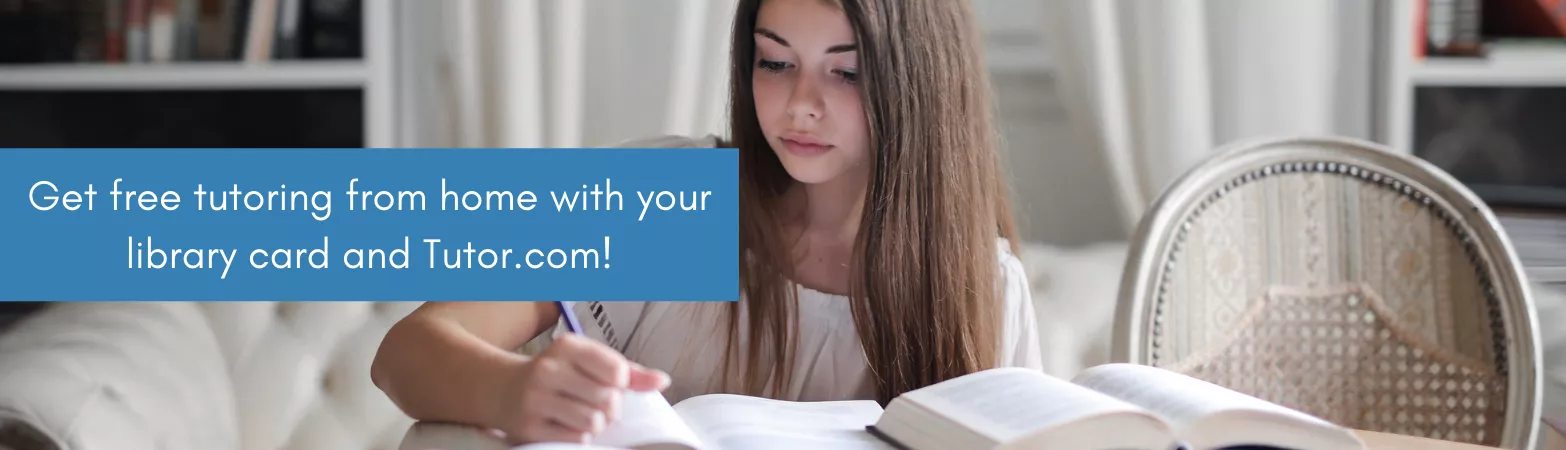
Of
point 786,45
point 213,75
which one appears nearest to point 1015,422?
point 786,45

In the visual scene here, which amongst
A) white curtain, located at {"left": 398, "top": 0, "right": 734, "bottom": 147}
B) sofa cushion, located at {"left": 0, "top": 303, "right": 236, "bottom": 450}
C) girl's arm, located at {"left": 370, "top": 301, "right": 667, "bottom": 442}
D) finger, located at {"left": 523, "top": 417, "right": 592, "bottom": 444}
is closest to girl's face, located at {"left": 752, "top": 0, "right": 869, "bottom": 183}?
girl's arm, located at {"left": 370, "top": 301, "right": 667, "bottom": 442}

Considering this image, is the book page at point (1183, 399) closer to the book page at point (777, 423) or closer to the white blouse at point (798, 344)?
the book page at point (777, 423)

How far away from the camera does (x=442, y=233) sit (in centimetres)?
105

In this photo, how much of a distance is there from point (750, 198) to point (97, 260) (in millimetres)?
594

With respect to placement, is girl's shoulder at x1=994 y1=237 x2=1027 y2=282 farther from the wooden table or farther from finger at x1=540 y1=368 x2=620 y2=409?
finger at x1=540 y1=368 x2=620 y2=409

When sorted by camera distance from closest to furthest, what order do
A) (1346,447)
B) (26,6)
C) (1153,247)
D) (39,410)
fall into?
1. (1346,447)
2. (39,410)
3. (1153,247)
4. (26,6)

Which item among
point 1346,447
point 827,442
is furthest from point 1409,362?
point 827,442

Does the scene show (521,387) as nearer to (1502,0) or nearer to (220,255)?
(220,255)

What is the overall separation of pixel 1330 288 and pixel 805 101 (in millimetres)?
647

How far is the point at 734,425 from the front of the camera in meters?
0.67

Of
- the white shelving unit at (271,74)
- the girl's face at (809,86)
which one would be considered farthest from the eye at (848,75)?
the white shelving unit at (271,74)

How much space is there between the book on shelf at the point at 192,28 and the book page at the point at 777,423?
4.06ft

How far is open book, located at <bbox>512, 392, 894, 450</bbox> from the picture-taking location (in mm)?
593

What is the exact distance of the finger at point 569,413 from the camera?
604 millimetres
